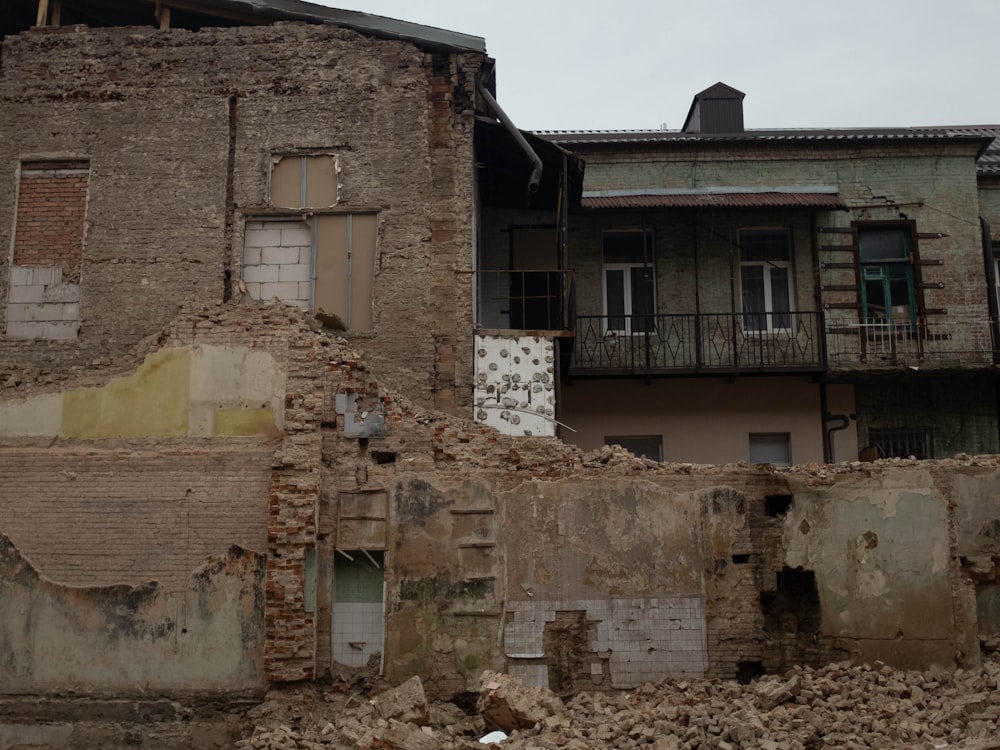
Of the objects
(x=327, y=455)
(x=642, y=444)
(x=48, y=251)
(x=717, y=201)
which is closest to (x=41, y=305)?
(x=48, y=251)

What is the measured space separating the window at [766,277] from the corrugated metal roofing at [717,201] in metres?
0.81

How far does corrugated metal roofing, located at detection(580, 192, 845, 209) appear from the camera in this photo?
16156mm

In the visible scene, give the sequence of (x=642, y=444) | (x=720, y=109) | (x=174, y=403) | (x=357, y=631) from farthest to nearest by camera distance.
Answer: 1. (x=720, y=109)
2. (x=642, y=444)
3. (x=174, y=403)
4. (x=357, y=631)

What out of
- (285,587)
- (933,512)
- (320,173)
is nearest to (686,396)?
(933,512)

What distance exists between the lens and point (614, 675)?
37.0 ft

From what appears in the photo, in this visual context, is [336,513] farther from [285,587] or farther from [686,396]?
[686,396]

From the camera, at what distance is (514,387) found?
12844mm

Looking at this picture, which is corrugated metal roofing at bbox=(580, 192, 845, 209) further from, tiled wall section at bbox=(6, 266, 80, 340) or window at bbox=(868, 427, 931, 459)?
tiled wall section at bbox=(6, 266, 80, 340)

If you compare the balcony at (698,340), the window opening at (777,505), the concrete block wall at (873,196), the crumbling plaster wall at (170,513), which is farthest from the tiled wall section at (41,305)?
the concrete block wall at (873,196)

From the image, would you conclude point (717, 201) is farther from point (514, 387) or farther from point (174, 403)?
point (174, 403)

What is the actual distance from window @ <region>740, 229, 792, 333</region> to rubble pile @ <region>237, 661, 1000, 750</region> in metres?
7.13

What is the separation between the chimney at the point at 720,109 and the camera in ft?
65.1

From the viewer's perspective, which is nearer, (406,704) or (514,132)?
(406,704)

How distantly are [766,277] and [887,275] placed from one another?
2.00m
